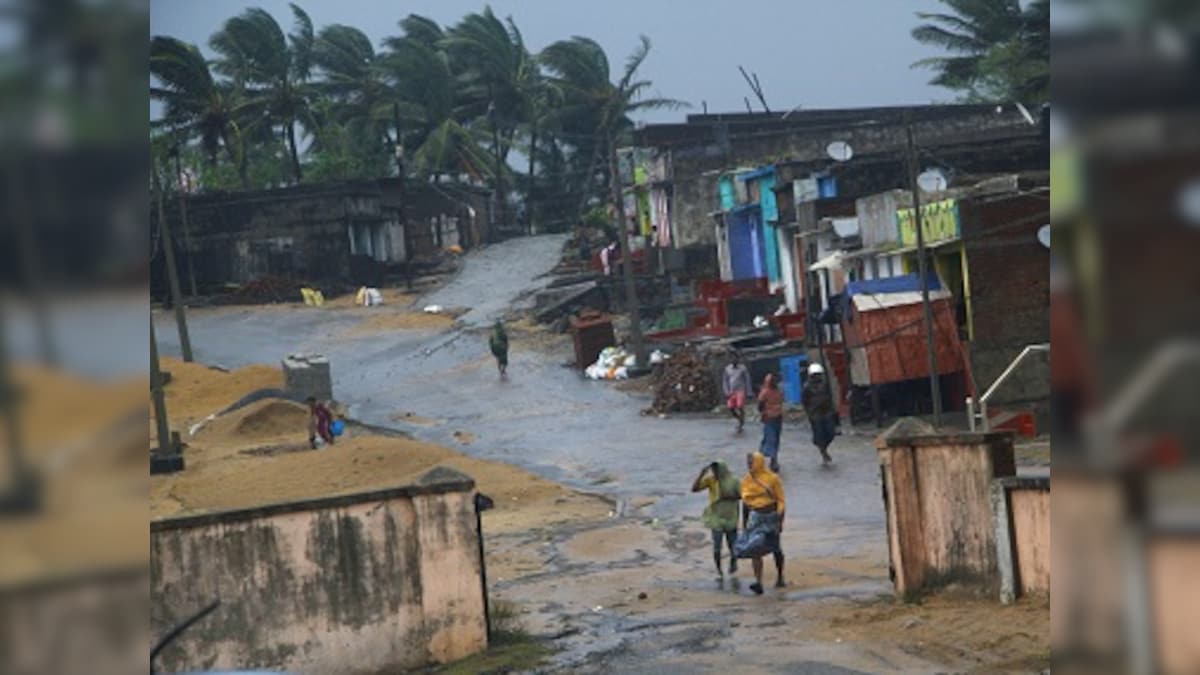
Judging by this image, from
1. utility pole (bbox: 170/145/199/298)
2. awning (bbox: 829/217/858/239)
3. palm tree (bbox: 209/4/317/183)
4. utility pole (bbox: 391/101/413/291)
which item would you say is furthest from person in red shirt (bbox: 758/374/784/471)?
palm tree (bbox: 209/4/317/183)

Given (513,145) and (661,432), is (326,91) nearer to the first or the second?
(513,145)

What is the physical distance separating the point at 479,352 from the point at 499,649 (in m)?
4.31

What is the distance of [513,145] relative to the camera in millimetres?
9430

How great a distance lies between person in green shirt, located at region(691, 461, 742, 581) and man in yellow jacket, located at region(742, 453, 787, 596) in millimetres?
184

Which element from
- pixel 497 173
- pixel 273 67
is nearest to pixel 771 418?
pixel 497 173

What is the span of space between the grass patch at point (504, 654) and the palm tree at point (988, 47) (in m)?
3.98

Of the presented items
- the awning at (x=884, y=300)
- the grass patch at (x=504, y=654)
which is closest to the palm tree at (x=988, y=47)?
the grass patch at (x=504, y=654)

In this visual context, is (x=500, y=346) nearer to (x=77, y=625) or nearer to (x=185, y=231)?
(x=185, y=231)

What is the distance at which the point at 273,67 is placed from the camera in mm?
5781

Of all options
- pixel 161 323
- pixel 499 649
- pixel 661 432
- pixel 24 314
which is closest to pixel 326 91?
pixel 161 323

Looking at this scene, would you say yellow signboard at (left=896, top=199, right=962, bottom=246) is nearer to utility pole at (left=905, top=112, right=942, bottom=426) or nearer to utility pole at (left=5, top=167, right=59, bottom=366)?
utility pole at (left=905, top=112, right=942, bottom=426)

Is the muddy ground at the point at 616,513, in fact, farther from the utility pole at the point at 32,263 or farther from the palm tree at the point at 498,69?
the utility pole at the point at 32,263

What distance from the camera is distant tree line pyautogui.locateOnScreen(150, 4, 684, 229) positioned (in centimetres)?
522

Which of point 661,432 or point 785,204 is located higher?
point 785,204
